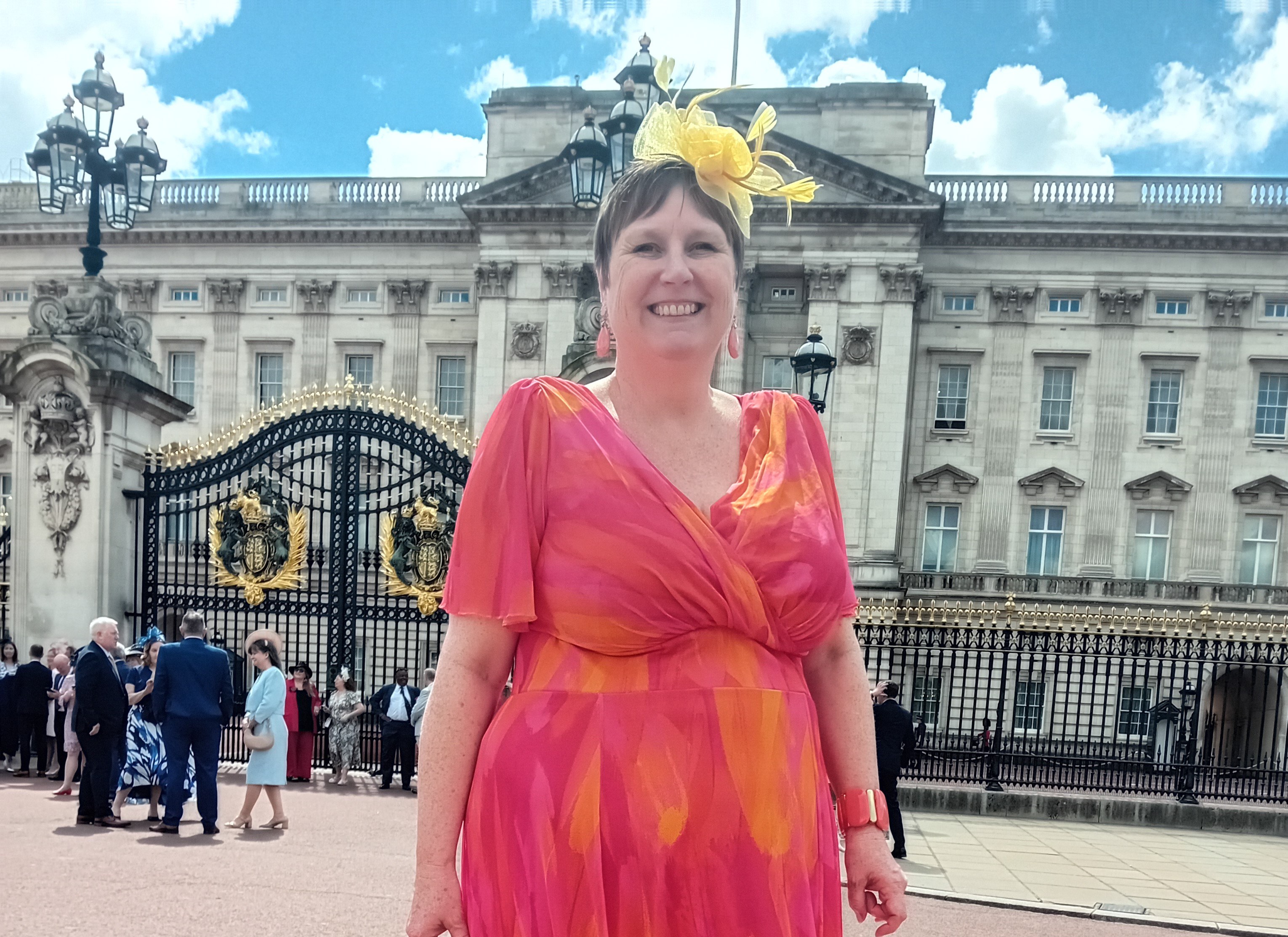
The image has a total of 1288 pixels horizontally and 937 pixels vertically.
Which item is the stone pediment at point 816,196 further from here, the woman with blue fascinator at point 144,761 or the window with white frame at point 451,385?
the woman with blue fascinator at point 144,761

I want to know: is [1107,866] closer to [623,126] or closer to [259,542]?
[623,126]

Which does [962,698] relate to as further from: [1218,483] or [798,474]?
[1218,483]

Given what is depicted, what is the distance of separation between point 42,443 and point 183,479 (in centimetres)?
154

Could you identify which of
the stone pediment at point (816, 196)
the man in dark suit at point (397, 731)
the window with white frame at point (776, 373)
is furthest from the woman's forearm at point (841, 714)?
the window with white frame at point (776, 373)

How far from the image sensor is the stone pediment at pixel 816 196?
97.5 ft

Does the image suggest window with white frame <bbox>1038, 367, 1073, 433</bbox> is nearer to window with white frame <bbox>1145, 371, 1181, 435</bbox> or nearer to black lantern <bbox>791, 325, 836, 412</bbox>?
window with white frame <bbox>1145, 371, 1181, 435</bbox>

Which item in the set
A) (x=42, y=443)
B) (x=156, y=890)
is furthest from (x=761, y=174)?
(x=42, y=443)

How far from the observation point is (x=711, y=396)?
7.00ft

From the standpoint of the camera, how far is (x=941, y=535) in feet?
104

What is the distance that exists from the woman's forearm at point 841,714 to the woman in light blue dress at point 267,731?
7492 mm

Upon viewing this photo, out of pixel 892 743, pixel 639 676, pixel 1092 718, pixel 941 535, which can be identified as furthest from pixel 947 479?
pixel 639 676

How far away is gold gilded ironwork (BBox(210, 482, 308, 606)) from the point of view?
11805 mm

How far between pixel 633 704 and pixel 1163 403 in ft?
113

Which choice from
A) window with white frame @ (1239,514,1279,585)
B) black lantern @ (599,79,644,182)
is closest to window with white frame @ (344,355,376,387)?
black lantern @ (599,79,644,182)
